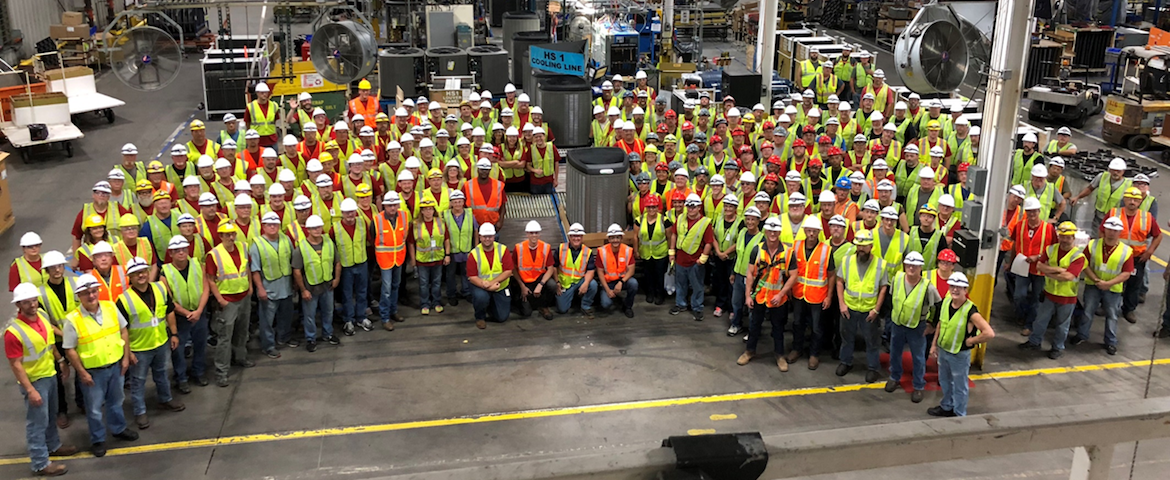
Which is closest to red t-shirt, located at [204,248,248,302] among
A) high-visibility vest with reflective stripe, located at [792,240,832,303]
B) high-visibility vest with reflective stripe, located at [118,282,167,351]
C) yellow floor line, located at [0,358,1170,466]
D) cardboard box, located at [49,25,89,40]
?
high-visibility vest with reflective stripe, located at [118,282,167,351]

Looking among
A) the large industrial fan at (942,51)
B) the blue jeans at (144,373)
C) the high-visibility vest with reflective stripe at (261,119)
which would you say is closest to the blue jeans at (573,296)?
the large industrial fan at (942,51)

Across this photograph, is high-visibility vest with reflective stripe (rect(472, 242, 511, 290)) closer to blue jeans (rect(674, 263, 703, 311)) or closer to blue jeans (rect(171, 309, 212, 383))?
blue jeans (rect(674, 263, 703, 311))

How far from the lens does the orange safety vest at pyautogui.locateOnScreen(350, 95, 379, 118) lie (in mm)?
16219

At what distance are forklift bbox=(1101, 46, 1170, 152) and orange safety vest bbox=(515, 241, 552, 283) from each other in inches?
544

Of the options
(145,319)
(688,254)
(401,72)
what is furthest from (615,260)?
(401,72)

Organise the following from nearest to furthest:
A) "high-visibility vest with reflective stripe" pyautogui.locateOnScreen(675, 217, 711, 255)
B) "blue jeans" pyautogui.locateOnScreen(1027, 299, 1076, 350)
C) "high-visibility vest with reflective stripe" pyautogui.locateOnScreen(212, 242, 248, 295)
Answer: "high-visibility vest with reflective stripe" pyautogui.locateOnScreen(212, 242, 248, 295) → "blue jeans" pyautogui.locateOnScreen(1027, 299, 1076, 350) → "high-visibility vest with reflective stripe" pyautogui.locateOnScreen(675, 217, 711, 255)

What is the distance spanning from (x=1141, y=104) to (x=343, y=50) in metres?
16.1

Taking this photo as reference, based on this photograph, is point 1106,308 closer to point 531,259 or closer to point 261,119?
point 531,259

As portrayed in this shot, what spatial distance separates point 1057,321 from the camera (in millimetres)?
11344

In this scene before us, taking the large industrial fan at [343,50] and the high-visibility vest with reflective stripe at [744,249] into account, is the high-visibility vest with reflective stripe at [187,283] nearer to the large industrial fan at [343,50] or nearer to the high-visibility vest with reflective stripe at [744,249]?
the large industrial fan at [343,50]

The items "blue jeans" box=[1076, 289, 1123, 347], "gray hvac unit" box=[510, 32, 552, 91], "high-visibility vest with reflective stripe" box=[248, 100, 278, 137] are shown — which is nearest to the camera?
"blue jeans" box=[1076, 289, 1123, 347]

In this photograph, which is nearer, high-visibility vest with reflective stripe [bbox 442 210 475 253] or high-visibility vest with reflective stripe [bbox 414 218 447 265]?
high-visibility vest with reflective stripe [bbox 414 218 447 265]

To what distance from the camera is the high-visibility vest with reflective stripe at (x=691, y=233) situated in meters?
12.3

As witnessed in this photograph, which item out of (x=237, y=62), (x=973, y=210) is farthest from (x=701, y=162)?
(x=237, y=62)
